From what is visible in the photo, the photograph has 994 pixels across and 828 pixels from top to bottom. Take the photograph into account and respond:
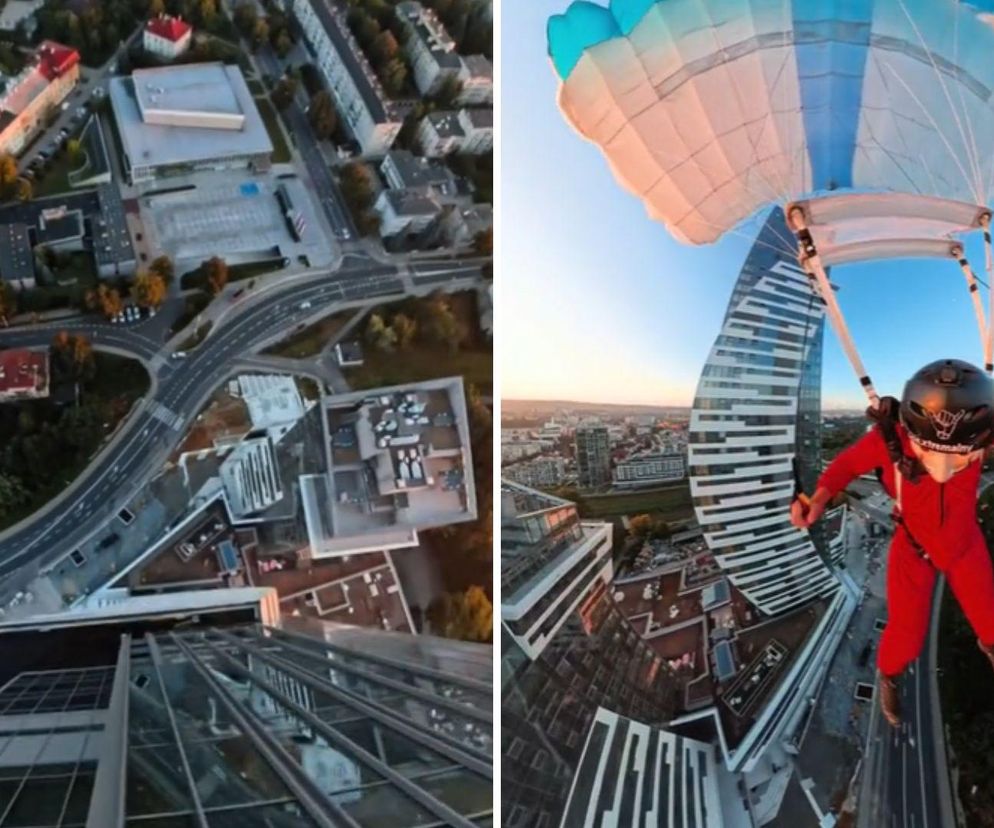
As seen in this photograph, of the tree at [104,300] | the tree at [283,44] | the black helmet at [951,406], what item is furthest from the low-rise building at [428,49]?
the black helmet at [951,406]

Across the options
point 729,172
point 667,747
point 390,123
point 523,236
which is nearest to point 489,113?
point 390,123

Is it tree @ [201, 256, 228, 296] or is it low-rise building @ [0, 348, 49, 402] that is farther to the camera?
tree @ [201, 256, 228, 296]

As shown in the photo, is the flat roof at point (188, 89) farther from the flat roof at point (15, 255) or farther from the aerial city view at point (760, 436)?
the aerial city view at point (760, 436)

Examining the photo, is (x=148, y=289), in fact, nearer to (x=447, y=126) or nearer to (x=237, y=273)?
(x=237, y=273)

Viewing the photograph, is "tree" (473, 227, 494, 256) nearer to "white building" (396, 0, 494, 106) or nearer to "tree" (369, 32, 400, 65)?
"white building" (396, 0, 494, 106)

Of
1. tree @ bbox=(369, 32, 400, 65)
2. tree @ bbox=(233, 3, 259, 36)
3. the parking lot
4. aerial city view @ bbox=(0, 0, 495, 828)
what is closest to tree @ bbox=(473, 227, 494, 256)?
aerial city view @ bbox=(0, 0, 495, 828)
